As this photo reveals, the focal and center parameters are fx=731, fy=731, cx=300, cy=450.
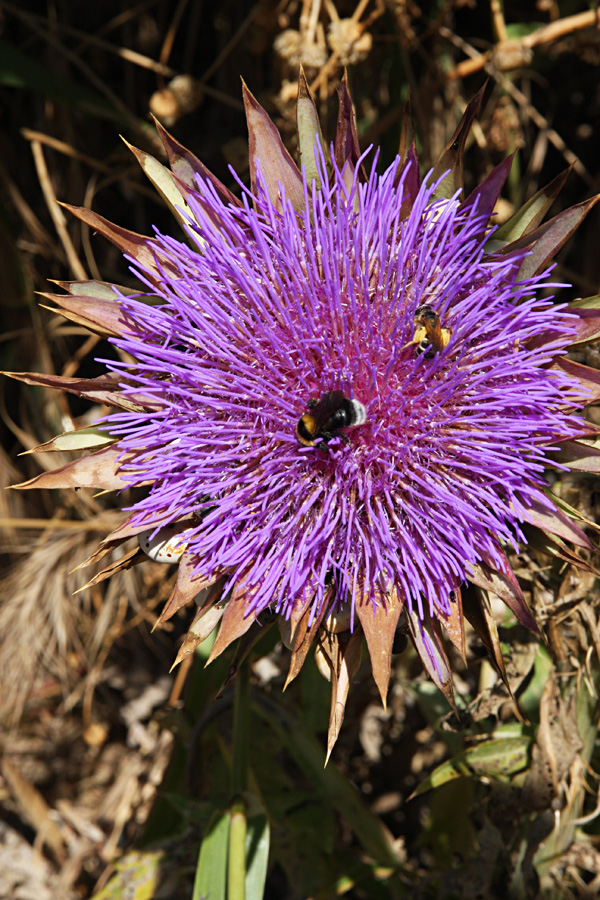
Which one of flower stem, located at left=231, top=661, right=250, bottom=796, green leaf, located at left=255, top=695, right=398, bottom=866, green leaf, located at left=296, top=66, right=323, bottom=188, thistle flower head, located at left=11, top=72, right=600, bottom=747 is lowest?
green leaf, located at left=255, top=695, right=398, bottom=866

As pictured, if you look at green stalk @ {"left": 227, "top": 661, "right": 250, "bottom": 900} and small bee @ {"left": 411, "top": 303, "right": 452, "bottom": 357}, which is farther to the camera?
green stalk @ {"left": 227, "top": 661, "right": 250, "bottom": 900}

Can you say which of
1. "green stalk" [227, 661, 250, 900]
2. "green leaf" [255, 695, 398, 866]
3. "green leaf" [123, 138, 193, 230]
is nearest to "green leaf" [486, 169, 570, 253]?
"green leaf" [123, 138, 193, 230]

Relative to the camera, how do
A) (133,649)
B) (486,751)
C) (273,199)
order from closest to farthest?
(273,199)
(486,751)
(133,649)

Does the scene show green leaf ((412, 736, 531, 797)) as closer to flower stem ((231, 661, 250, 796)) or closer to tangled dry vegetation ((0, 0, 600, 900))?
tangled dry vegetation ((0, 0, 600, 900))

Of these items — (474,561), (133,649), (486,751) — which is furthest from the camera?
(133,649)

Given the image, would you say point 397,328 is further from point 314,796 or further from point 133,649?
point 133,649

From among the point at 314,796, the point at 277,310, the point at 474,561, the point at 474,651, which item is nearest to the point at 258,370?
→ the point at 277,310
